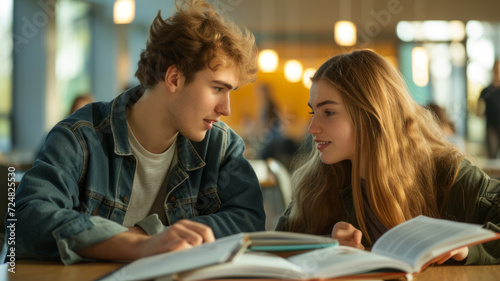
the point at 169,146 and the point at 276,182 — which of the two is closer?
the point at 169,146

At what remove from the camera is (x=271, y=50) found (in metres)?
8.11

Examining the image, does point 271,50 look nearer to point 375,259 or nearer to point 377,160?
point 377,160

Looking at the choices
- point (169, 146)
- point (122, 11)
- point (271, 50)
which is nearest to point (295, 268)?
point (169, 146)

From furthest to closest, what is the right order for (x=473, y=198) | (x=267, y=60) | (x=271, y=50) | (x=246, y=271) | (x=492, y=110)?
(x=271, y=50), (x=267, y=60), (x=492, y=110), (x=473, y=198), (x=246, y=271)

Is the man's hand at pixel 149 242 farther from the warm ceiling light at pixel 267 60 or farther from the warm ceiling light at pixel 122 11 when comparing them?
the warm ceiling light at pixel 267 60

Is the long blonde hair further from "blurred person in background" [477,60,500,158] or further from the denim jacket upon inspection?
"blurred person in background" [477,60,500,158]

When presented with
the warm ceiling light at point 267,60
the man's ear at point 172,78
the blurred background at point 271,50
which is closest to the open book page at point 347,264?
the man's ear at point 172,78

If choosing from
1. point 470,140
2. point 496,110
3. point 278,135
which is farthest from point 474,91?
point 278,135

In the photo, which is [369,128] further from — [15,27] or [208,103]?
[15,27]

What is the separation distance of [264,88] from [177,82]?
495 centimetres

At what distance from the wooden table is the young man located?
0.15 metres

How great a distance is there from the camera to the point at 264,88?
646 cm

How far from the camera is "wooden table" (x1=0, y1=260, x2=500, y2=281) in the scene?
Answer: 98 cm

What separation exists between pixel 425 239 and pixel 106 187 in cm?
79
